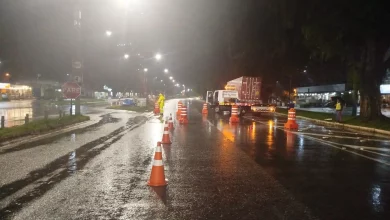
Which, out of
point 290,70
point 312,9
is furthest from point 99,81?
point 312,9

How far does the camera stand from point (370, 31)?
23.1 m

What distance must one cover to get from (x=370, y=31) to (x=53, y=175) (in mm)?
20058

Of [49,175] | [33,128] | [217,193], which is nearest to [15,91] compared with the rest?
[33,128]

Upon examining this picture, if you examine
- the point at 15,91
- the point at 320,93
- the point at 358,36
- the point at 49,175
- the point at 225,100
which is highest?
the point at 358,36

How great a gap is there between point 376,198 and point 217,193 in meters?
2.86

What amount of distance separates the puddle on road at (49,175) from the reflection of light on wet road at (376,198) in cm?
579

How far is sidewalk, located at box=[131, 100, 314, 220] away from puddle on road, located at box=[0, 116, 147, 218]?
180 centimetres

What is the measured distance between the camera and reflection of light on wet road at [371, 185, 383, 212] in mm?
6809

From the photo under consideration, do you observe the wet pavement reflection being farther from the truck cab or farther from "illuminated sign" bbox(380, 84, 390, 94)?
"illuminated sign" bbox(380, 84, 390, 94)

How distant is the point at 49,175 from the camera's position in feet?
29.8

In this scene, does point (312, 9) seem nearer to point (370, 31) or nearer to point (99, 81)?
point (370, 31)

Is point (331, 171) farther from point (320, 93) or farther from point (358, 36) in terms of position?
point (320, 93)

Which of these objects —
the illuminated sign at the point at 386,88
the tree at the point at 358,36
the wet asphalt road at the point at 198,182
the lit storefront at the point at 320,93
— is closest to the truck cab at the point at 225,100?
the tree at the point at 358,36

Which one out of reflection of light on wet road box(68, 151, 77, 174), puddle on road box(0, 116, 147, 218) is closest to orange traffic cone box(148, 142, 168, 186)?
puddle on road box(0, 116, 147, 218)
